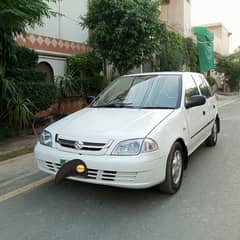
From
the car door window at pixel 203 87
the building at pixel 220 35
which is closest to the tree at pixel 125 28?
the car door window at pixel 203 87

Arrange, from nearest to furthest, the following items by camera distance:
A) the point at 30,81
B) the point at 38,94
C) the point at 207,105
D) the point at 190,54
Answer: the point at 207,105 < the point at 38,94 < the point at 30,81 < the point at 190,54

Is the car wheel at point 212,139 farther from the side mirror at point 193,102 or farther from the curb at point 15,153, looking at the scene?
the curb at point 15,153

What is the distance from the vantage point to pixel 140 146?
14.0 feet

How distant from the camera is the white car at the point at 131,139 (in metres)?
4.26

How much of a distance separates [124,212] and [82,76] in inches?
428

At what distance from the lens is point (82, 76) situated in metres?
14.6

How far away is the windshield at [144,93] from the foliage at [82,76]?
23.9 feet

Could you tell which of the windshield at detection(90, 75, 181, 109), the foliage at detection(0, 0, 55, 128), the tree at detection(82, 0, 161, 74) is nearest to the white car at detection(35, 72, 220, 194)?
the windshield at detection(90, 75, 181, 109)

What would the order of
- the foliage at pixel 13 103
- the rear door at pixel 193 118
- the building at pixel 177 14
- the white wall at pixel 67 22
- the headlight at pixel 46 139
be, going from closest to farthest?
the headlight at pixel 46 139 → the rear door at pixel 193 118 → the foliage at pixel 13 103 → the white wall at pixel 67 22 → the building at pixel 177 14

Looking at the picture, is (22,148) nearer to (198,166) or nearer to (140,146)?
(198,166)

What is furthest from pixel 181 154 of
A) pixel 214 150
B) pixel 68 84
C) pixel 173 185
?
pixel 68 84

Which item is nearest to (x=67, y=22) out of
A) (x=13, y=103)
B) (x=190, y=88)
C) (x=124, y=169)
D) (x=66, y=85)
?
(x=66, y=85)

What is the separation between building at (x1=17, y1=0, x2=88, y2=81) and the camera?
1304 centimetres

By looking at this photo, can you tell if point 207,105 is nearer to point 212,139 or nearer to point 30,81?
point 212,139
